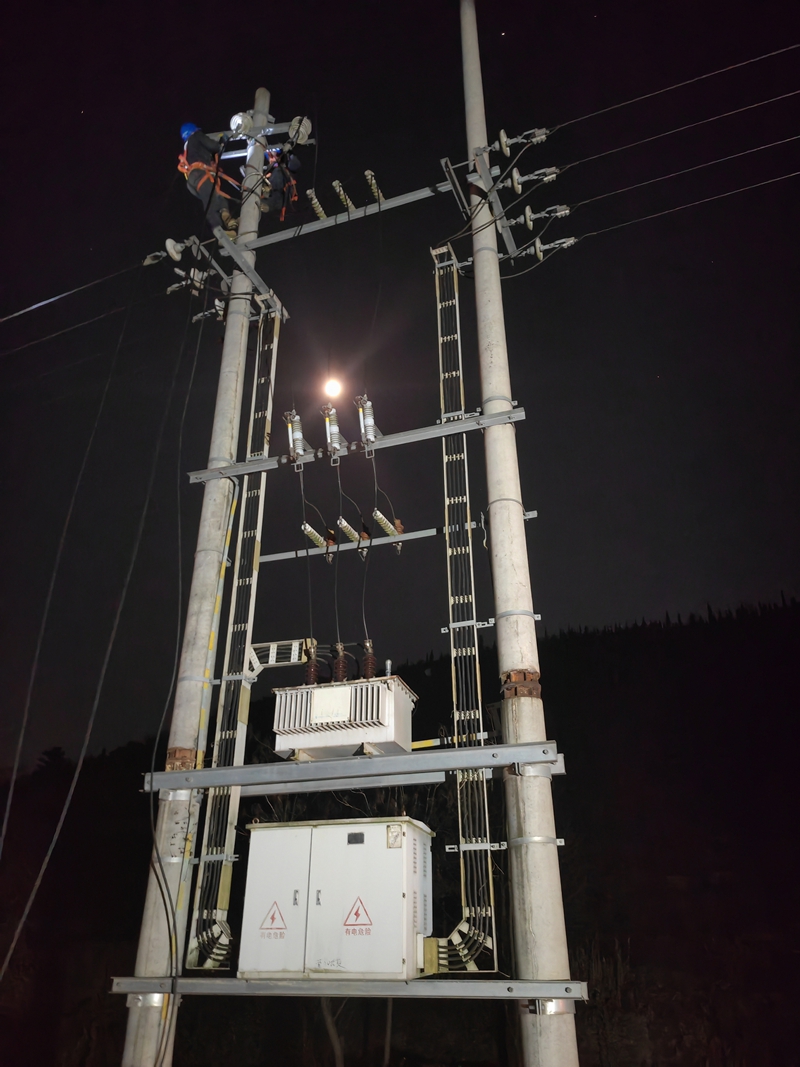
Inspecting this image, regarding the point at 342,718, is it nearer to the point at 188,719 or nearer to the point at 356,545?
the point at 188,719

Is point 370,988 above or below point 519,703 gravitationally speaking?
below

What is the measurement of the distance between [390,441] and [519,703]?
2.60 metres

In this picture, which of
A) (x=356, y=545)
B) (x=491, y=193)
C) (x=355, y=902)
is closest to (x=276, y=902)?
(x=355, y=902)

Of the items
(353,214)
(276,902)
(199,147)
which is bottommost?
(276,902)

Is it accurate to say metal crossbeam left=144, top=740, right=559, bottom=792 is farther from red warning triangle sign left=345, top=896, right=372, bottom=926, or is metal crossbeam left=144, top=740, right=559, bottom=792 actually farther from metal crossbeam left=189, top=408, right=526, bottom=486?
metal crossbeam left=189, top=408, right=526, bottom=486

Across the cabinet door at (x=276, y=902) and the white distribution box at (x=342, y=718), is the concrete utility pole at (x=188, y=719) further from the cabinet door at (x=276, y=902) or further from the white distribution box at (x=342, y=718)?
the white distribution box at (x=342, y=718)

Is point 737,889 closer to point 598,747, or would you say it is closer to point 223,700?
point 598,747

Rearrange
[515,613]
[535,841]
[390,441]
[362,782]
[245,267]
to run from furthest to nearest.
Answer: [245,267]
[390,441]
[515,613]
[362,782]
[535,841]

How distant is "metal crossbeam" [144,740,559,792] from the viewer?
414cm

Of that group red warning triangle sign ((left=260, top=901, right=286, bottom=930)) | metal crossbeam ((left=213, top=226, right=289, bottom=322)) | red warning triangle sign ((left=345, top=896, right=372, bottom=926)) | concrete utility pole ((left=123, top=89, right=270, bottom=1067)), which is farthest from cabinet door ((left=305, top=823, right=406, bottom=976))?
metal crossbeam ((left=213, top=226, right=289, bottom=322))

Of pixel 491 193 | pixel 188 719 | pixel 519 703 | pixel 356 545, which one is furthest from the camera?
pixel 356 545

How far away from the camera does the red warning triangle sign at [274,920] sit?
4453 mm

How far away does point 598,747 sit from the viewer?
44.4 ft

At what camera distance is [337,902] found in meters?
4.38
